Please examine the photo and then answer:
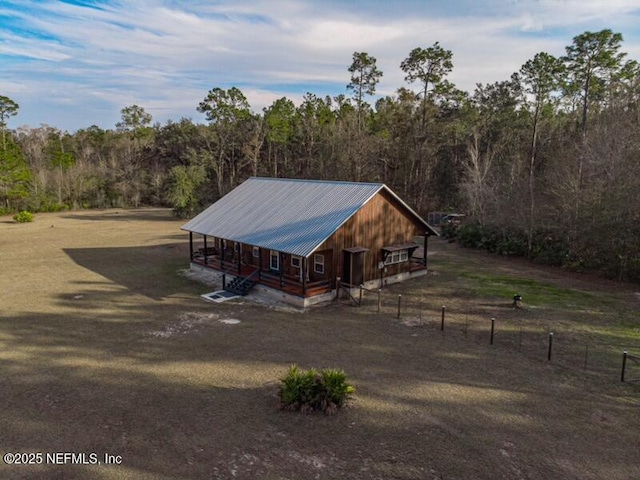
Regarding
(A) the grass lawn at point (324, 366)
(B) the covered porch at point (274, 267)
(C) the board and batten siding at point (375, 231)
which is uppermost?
(C) the board and batten siding at point (375, 231)

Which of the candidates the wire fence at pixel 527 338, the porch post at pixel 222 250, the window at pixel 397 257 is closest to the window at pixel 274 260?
the porch post at pixel 222 250

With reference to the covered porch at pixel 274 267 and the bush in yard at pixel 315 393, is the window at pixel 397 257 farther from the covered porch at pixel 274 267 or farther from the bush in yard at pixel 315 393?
the bush in yard at pixel 315 393

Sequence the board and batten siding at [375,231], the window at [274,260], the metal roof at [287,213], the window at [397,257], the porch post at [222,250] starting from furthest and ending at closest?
the porch post at [222,250] → the window at [397,257] → the window at [274,260] → the board and batten siding at [375,231] → the metal roof at [287,213]

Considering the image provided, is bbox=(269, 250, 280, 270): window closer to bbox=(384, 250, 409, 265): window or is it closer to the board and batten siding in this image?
the board and batten siding

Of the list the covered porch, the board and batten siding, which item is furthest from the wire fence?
the board and batten siding

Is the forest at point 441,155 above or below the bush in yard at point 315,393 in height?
above

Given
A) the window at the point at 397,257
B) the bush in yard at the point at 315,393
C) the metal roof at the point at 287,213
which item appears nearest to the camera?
the bush in yard at the point at 315,393

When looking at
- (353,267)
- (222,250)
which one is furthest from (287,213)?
(353,267)

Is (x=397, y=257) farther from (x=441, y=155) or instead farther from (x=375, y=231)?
(x=441, y=155)
